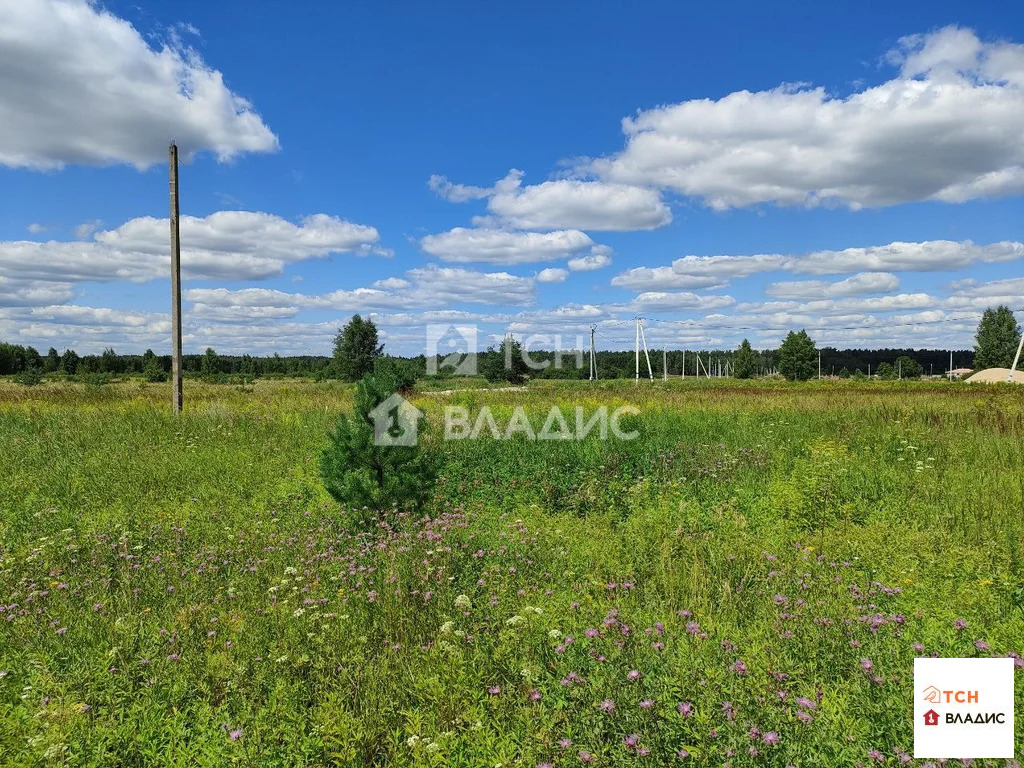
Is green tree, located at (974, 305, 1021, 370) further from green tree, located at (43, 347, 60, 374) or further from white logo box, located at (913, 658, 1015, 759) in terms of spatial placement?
green tree, located at (43, 347, 60, 374)

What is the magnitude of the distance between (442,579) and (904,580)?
3611 mm

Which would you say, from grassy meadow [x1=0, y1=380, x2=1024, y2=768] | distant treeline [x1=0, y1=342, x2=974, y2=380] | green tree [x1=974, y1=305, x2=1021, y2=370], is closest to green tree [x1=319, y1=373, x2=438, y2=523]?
grassy meadow [x1=0, y1=380, x2=1024, y2=768]

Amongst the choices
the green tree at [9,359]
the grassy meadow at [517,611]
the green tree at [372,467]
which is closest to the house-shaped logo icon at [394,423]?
the green tree at [372,467]

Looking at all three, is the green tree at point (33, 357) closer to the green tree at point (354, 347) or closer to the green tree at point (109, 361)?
the green tree at point (109, 361)

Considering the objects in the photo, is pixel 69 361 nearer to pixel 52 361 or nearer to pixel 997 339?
pixel 52 361

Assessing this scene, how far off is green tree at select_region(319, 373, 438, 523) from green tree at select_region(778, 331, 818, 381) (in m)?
70.5

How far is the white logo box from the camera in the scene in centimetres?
237

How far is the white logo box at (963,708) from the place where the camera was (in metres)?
2.37

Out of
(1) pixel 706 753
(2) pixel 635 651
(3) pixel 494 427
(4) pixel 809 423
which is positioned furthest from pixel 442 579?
(4) pixel 809 423

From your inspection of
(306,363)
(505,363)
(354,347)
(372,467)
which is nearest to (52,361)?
(306,363)

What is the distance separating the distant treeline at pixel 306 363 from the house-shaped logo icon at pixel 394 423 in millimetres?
30069

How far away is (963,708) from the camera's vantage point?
2.49 metres

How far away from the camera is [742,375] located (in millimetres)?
87000

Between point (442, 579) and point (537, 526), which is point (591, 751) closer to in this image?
point (442, 579)
